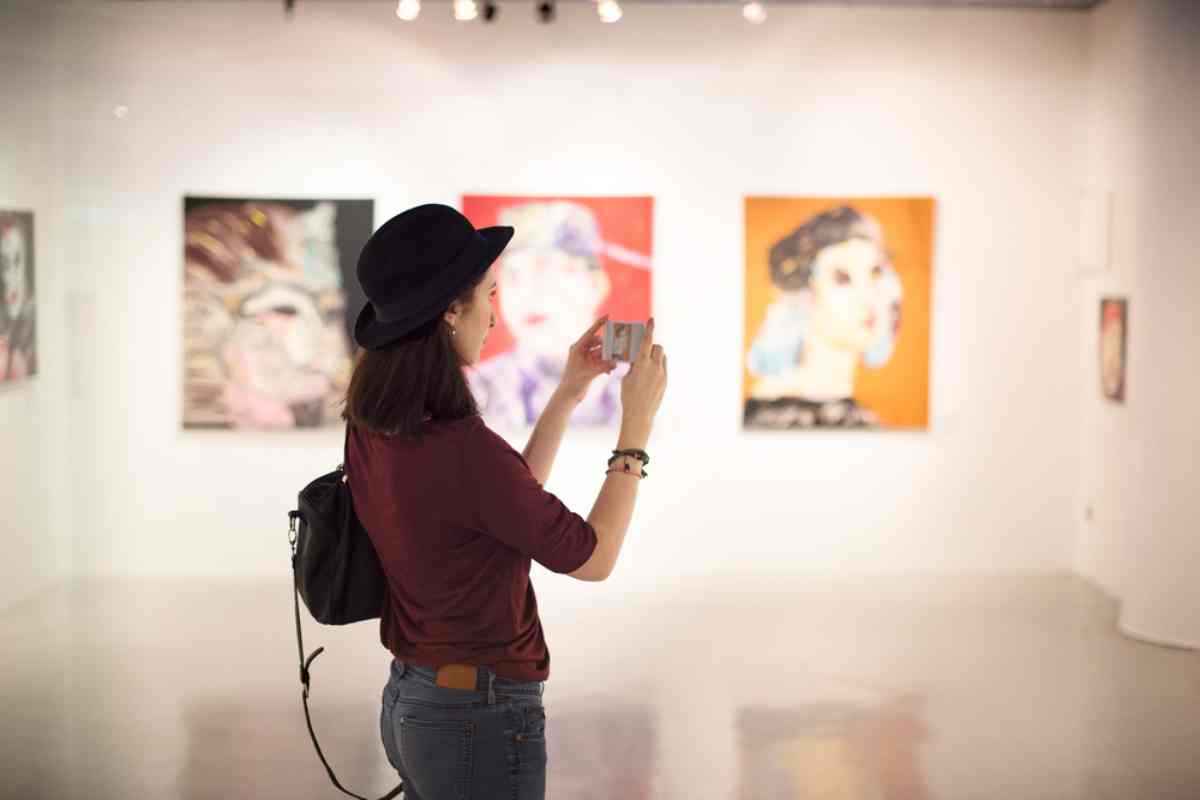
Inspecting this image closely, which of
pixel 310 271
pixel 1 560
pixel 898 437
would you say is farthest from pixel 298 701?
pixel 898 437

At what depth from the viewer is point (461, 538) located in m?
2.27

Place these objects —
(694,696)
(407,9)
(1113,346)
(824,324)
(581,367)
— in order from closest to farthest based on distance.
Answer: (581,367) < (694,696) < (407,9) < (1113,346) < (824,324)

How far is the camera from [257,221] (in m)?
7.75

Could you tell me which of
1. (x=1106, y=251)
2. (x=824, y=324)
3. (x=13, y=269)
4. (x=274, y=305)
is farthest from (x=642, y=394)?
(x=1106, y=251)

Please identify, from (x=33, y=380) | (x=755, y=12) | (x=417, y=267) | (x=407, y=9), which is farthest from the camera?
(x=755, y=12)

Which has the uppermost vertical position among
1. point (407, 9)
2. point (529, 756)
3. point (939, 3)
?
point (939, 3)

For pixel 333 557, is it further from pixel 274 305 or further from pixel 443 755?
pixel 274 305

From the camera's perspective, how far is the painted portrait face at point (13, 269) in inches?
250

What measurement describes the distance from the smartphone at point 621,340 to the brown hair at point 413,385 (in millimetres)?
547

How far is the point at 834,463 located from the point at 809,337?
2.51ft

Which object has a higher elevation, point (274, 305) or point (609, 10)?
point (609, 10)

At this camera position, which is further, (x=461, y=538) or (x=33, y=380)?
(x=33, y=380)

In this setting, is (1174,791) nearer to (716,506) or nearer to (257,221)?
(716,506)

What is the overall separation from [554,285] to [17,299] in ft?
9.50
